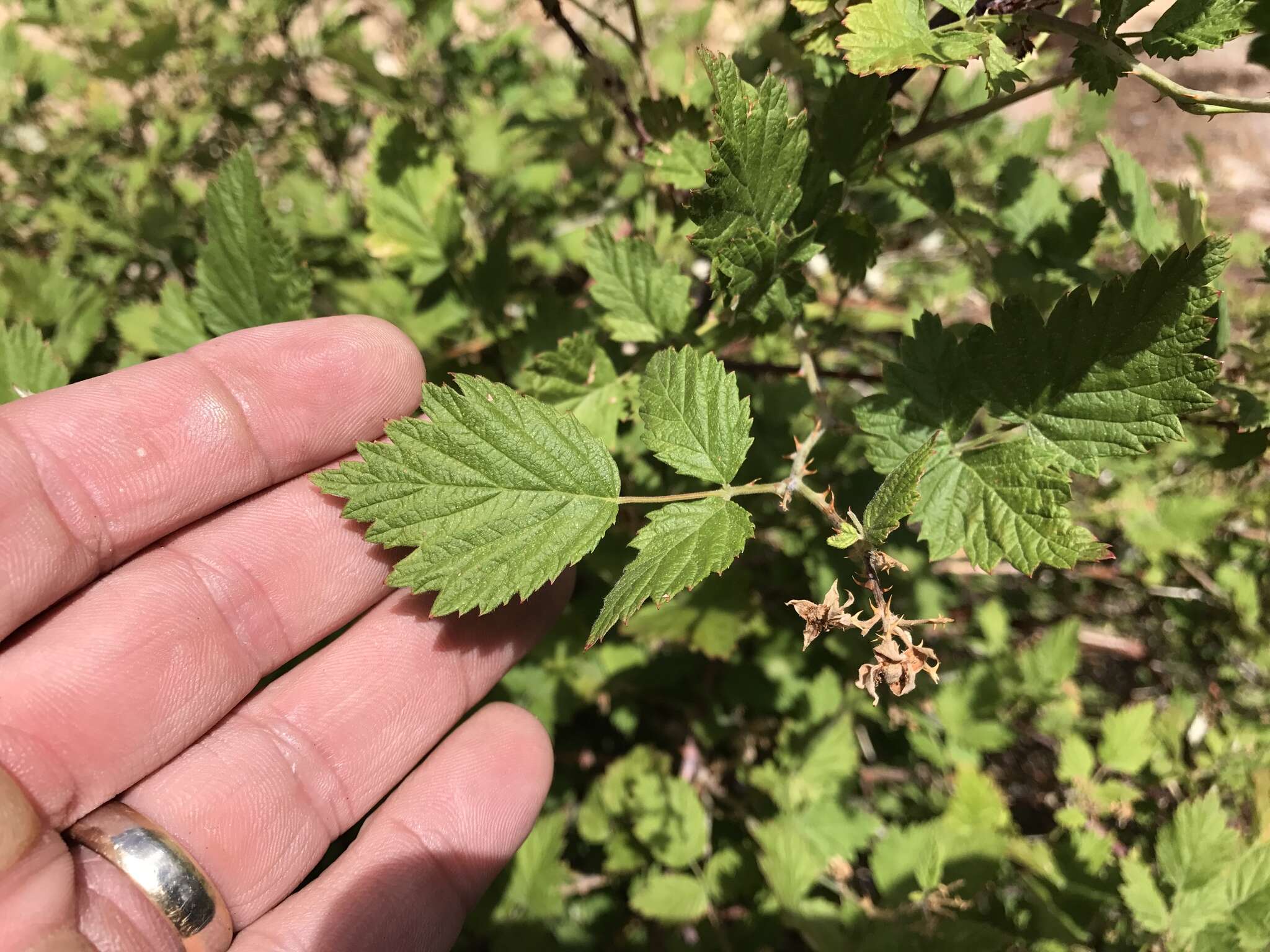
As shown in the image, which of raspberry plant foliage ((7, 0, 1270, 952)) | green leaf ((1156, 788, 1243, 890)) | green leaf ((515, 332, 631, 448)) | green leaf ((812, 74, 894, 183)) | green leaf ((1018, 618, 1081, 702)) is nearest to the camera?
raspberry plant foliage ((7, 0, 1270, 952))

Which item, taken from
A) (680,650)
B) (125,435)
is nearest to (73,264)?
(125,435)

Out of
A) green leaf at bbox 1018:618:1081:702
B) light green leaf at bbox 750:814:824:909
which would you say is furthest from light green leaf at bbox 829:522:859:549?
green leaf at bbox 1018:618:1081:702

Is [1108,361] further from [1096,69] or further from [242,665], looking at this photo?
[242,665]

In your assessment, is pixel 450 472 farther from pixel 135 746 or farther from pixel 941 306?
pixel 941 306

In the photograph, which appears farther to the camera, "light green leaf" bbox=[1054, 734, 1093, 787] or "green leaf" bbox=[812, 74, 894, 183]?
"light green leaf" bbox=[1054, 734, 1093, 787]

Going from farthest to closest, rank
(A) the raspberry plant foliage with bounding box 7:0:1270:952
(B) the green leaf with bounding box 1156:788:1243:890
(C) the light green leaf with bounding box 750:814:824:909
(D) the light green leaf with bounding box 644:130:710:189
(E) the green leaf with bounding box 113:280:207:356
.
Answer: (C) the light green leaf with bounding box 750:814:824:909, (E) the green leaf with bounding box 113:280:207:356, (B) the green leaf with bounding box 1156:788:1243:890, (D) the light green leaf with bounding box 644:130:710:189, (A) the raspberry plant foliage with bounding box 7:0:1270:952

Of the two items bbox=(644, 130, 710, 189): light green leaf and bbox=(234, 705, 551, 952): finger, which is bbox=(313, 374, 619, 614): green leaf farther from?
bbox=(234, 705, 551, 952): finger

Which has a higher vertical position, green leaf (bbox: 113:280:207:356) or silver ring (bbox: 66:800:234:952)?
green leaf (bbox: 113:280:207:356)
